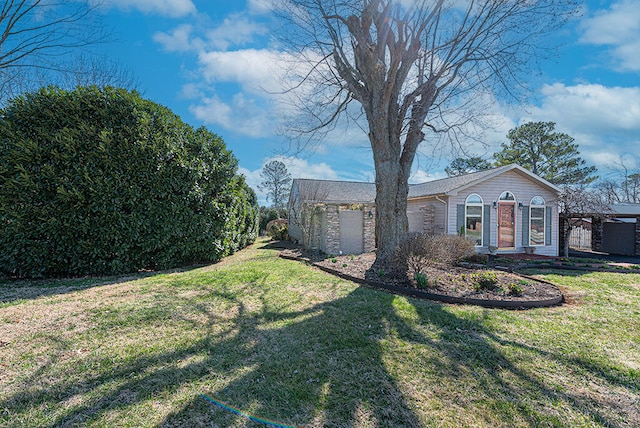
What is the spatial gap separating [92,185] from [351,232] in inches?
342

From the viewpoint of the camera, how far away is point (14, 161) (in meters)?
6.59

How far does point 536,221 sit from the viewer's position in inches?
540

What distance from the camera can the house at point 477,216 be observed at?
12070mm

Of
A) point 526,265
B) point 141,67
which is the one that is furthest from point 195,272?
point 526,265

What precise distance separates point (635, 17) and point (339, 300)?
368 inches

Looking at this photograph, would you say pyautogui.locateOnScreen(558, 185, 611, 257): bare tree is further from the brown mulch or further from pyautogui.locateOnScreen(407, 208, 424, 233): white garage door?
the brown mulch

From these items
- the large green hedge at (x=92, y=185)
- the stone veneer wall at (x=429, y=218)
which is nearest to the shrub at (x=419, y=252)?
the large green hedge at (x=92, y=185)

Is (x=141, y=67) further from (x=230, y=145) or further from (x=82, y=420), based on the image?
(x=82, y=420)

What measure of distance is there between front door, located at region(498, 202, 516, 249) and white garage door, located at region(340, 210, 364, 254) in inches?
262

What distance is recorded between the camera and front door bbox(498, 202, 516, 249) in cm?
1330

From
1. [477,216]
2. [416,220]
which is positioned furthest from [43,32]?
[477,216]

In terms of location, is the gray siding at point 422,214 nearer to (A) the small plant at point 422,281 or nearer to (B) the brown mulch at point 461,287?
(B) the brown mulch at point 461,287

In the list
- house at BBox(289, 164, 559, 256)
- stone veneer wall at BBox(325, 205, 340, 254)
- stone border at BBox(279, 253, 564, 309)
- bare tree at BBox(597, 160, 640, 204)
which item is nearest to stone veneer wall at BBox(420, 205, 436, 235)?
house at BBox(289, 164, 559, 256)

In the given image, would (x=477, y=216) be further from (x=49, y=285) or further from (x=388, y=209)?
(x=49, y=285)
